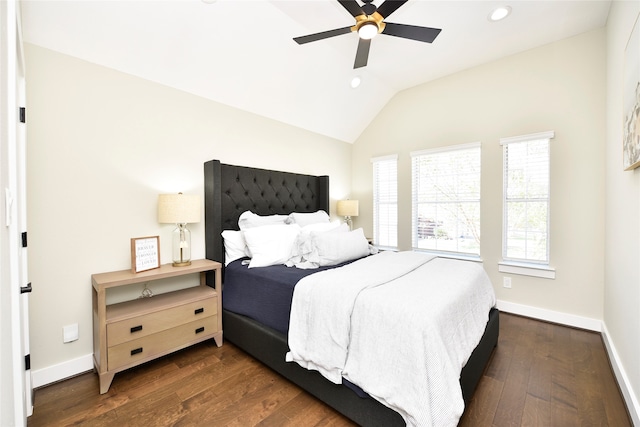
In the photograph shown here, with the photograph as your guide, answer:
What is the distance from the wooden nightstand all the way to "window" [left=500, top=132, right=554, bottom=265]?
3371mm

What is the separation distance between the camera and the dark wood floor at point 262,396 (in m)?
1.70

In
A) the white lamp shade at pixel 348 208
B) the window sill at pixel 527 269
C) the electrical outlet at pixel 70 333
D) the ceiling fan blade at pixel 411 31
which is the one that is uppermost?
the ceiling fan blade at pixel 411 31

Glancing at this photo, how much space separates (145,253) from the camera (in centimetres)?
Result: 235

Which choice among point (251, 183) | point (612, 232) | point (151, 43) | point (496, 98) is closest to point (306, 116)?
point (251, 183)

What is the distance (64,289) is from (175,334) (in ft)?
2.89

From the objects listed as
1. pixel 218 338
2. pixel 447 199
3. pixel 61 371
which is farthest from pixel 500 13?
pixel 61 371

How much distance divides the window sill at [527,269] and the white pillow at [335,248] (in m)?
1.94

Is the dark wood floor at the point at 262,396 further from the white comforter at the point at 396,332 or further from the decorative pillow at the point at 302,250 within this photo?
the decorative pillow at the point at 302,250

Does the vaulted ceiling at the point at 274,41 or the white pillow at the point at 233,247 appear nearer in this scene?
the vaulted ceiling at the point at 274,41

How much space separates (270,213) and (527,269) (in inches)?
122

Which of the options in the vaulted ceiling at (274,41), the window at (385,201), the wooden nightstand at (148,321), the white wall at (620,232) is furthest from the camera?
the window at (385,201)

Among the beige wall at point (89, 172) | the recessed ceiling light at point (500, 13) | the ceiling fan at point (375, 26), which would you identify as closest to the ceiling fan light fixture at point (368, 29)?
the ceiling fan at point (375, 26)

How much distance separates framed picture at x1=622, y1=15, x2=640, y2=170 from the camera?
5.50 ft

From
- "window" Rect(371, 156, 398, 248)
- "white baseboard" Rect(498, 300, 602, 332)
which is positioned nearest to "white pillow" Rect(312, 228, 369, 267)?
"window" Rect(371, 156, 398, 248)
